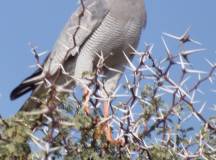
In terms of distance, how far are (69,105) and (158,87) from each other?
1.56 feet

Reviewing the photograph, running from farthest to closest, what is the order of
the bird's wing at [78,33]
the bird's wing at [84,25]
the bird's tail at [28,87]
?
the bird's wing at [84,25]
the bird's wing at [78,33]
the bird's tail at [28,87]

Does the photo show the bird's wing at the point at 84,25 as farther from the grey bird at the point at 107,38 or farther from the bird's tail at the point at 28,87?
the bird's tail at the point at 28,87

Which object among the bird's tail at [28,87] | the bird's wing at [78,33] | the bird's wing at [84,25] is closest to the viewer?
the bird's tail at [28,87]

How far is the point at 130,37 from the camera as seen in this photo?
6102 millimetres

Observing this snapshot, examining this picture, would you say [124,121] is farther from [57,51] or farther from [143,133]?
[57,51]

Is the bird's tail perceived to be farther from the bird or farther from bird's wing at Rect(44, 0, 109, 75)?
bird's wing at Rect(44, 0, 109, 75)

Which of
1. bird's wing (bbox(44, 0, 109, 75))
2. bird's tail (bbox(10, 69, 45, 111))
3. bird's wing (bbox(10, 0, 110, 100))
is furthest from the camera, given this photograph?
bird's wing (bbox(44, 0, 109, 75))

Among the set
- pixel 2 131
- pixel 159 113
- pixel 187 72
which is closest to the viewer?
pixel 2 131

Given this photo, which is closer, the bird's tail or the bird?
the bird's tail

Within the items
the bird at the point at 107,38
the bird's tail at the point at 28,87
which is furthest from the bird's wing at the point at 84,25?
the bird's tail at the point at 28,87

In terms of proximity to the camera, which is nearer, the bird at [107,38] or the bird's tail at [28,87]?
the bird's tail at [28,87]

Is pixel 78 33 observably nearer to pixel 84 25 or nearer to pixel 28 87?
pixel 84 25

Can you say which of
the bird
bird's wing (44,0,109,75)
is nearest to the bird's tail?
the bird

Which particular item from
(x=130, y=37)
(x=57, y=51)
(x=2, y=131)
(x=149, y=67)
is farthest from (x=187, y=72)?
(x=57, y=51)
